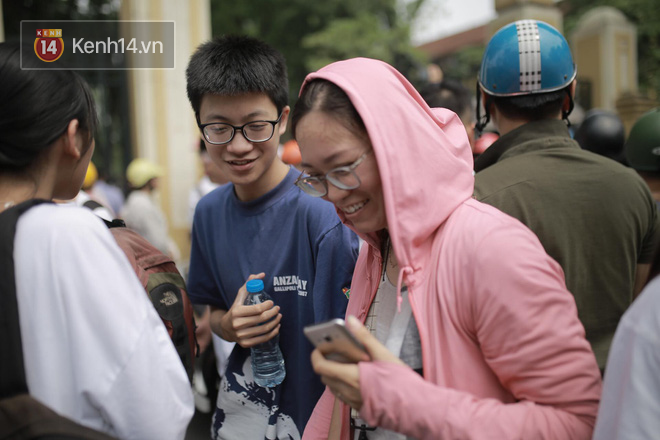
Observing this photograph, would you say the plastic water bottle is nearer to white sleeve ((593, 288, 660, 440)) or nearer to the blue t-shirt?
the blue t-shirt

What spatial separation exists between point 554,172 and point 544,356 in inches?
39.0

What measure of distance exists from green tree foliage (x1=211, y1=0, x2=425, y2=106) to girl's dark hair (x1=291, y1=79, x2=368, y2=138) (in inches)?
605

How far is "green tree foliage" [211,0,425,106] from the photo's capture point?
1636cm

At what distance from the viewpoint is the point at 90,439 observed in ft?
3.75

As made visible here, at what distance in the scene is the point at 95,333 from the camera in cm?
118

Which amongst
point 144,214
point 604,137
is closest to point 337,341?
point 604,137

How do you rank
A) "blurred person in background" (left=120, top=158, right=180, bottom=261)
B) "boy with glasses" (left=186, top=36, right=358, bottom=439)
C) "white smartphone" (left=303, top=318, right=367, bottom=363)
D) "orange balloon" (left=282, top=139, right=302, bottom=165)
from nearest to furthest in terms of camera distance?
"white smartphone" (left=303, top=318, right=367, bottom=363) → "boy with glasses" (left=186, top=36, right=358, bottom=439) → "orange balloon" (left=282, top=139, right=302, bottom=165) → "blurred person in background" (left=120, top=158, right=180, bottom=261)

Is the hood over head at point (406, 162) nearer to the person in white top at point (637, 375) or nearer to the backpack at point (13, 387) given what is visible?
the person in white top at point (637, 375)

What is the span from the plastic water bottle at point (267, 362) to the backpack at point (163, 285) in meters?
0.33

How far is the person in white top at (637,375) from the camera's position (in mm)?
981

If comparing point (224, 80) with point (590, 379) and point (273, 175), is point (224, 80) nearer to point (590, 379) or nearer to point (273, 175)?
point (273, 175)

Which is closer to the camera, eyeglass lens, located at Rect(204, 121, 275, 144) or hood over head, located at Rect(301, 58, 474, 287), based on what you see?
hood over head, located at Rect(301, 58, 474, 287)

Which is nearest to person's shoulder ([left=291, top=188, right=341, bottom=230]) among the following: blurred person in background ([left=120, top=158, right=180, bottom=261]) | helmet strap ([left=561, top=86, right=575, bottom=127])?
helmet strap ([left=561, top=86, right=575, bottom=127])

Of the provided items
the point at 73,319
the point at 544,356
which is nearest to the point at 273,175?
the point at 73,319
